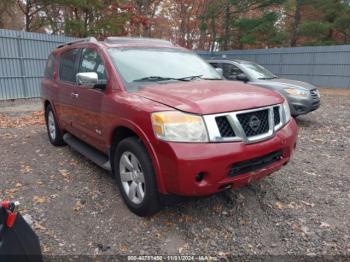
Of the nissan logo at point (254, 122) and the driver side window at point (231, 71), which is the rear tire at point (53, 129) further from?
the driver side window at point (231, 71)

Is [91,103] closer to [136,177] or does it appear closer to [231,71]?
[136,177]

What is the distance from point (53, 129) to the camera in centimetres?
574

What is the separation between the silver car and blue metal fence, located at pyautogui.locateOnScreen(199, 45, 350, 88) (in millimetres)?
8541

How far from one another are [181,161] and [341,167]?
10.8ft

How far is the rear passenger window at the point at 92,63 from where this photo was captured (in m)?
3.75

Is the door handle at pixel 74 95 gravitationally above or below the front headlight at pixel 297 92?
above

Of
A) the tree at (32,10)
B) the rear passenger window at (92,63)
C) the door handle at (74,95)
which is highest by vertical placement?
the tree at (32,10)

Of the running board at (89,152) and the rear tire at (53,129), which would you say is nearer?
the running board at (89,152)

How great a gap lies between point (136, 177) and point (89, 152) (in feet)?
4.73

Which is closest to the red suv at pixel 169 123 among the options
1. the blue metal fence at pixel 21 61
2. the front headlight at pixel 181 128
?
the front headlight at pixel 181 128

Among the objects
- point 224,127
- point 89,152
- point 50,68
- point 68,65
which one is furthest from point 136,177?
point 50,68

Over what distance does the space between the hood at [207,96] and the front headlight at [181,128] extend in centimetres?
8

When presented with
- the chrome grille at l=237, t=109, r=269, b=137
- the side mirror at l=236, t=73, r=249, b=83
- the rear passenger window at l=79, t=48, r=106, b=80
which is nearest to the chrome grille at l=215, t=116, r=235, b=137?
the chrome grille at l=237, t=109, r=269, b=137

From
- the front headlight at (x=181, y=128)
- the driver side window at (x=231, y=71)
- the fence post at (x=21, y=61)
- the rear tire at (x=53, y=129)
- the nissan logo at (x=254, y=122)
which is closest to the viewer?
the front headlight at (x=181, y=128)
